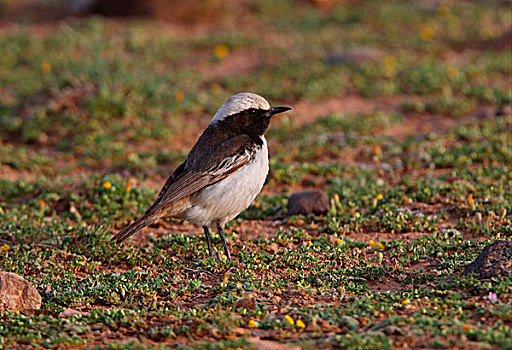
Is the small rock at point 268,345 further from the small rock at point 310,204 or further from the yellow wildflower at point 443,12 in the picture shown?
the yellow wildflower at point 443,12

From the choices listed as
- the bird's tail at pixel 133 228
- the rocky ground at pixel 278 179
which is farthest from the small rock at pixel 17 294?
the bird's tail at pixel 133 228

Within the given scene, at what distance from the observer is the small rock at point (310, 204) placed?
9.07 meters

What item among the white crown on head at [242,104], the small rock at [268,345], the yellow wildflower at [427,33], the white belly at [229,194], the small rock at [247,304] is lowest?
the small rock at [247,304]

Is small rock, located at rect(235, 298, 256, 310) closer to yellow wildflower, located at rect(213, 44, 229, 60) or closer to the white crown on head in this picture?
the white crown on head

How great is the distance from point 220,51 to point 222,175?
30.7 feet

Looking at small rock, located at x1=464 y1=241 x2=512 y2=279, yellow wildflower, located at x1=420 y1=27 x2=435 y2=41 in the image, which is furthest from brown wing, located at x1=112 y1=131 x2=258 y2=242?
yellow wildflower, located at x1=420 y1=27 x2=435 y2=41

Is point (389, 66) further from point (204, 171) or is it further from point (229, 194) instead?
point (229, 194)

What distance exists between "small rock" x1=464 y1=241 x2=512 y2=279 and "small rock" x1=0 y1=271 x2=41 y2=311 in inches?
164

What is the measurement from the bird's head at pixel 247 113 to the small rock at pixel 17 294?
2.88 m

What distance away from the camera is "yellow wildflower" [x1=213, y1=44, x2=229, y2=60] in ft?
52.9

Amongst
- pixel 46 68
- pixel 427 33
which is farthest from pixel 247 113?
pixel 427 33

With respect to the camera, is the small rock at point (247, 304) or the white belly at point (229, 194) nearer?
the small rock at point (247, 304)

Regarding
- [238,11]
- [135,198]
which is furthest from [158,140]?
[238,11]

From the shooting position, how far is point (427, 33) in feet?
56.2
